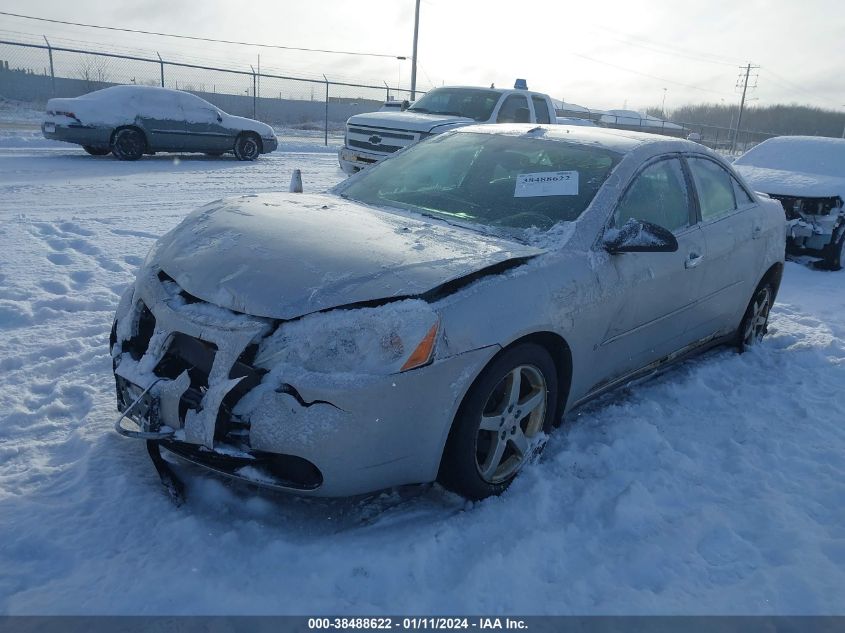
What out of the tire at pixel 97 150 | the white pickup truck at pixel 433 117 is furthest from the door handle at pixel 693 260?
the tire at pixel 97 150

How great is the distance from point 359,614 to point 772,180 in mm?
8122

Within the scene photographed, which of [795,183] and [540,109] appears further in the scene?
[540,109]

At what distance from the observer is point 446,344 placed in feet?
8.26

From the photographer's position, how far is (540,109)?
1312cm

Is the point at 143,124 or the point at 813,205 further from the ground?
the point at 143,124

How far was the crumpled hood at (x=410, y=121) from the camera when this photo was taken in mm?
11062

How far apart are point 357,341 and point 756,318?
381 cm

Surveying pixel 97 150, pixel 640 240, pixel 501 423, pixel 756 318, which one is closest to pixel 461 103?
pixel 97 150

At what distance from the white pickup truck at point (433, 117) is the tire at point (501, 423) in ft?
28.0

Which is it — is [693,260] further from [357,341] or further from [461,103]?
[461,103]

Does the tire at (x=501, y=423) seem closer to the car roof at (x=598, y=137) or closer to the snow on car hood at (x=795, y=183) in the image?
the car roof at (x=598, y=137)

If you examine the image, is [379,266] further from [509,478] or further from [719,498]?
[719,498]

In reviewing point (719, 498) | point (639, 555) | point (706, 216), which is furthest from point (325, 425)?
point (706, 216)

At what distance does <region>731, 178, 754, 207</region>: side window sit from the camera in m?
4.66
